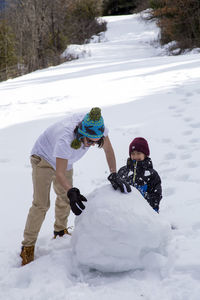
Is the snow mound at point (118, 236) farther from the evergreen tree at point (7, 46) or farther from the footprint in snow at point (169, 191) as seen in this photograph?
the evergreen tree at point (7, 46)

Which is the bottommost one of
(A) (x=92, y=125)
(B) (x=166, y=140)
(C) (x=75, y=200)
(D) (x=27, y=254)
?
(D) (x=27, y=254)

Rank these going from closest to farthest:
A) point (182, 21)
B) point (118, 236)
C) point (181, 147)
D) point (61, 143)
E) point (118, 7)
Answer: point (118, 236) → point (61, 143) → point (181, 147) → point (182, 21) → point (118, 7)

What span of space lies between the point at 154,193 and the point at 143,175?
7.4 inches

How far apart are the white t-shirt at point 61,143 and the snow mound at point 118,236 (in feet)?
1.24

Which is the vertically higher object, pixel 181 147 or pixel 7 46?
pixel 7 46

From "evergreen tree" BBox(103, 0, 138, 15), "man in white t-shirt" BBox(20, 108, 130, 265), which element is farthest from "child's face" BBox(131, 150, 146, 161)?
"evergreen tree" BBox(103, 0, 138, 15)

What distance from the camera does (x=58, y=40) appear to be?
1650 cm

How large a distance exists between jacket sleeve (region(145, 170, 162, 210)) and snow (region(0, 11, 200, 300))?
0.15 m

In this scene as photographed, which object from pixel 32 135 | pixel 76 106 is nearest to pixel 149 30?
pixel 76 106

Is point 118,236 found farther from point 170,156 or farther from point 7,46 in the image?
point 7,46

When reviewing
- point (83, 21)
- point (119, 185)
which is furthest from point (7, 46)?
point (119, 185)

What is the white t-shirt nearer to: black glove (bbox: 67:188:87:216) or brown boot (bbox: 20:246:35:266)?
black glove (bbox: 67:188:87:216)

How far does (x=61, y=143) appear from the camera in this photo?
2.19 meters

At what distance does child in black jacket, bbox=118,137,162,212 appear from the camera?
284 centimetres
